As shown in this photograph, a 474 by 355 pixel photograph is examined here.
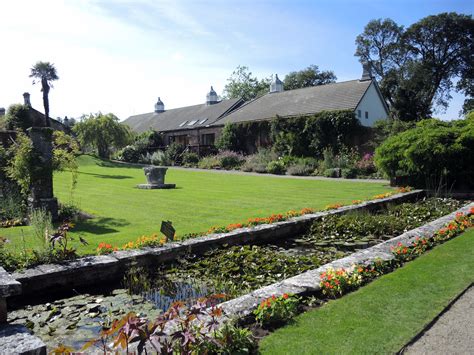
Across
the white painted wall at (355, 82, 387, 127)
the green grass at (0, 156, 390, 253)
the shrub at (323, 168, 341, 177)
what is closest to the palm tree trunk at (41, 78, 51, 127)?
the green grass at (0, 156, 390, 253)

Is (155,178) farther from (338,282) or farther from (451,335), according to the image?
(451,335)

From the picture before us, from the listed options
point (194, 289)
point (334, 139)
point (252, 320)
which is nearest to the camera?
point (252, 320)

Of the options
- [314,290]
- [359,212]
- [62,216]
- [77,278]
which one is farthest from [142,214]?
[314,290]

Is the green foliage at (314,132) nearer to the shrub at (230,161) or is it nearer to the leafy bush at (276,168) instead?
the shrub at (230,161)

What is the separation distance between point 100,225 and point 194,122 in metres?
30.6

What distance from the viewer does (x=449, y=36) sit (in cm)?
4238

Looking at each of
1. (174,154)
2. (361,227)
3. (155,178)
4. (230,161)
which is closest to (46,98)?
(174,154)

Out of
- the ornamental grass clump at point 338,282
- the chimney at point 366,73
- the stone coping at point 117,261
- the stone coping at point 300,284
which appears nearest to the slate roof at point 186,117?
the chimney at point 366,73

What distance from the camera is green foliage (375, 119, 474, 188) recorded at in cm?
1420

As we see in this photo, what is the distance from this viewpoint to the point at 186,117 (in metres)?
41.2

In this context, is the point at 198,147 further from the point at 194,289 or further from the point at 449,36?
the point at 449,36

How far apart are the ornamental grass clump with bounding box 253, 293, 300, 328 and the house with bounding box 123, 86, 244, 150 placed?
2994 cm

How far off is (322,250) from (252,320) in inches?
152

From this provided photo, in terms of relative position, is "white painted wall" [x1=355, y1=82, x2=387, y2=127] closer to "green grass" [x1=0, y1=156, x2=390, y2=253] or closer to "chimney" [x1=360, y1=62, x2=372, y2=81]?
"chimney" [x1=360, y1=62, x2=372, y2=81]
